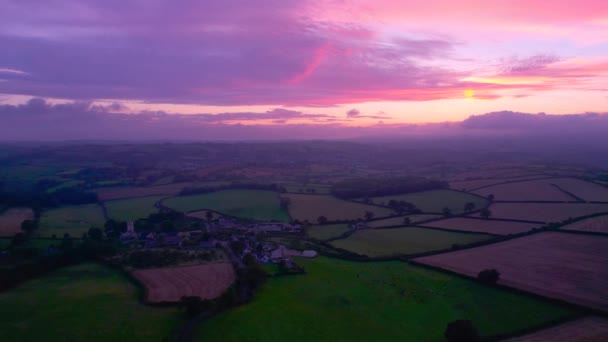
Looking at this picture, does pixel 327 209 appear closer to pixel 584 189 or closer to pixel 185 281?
pixel 185 281

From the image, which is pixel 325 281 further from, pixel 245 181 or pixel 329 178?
pixel 329 178

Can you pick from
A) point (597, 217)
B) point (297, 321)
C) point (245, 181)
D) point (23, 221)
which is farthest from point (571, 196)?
point (23, 221)

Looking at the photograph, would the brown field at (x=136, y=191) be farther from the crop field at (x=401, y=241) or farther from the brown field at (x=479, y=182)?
the brown field at (x=479, y=182)

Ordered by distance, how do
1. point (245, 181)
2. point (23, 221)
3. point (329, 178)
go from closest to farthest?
1. point (23, 221)
2. point (245, 181)
3. point (329, 178)

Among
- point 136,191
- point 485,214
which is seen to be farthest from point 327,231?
point 136,191

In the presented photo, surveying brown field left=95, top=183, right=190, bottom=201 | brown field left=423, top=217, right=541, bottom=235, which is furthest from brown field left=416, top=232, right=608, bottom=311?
brown field left=95, top=183, right=190, bottom=201
